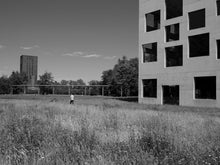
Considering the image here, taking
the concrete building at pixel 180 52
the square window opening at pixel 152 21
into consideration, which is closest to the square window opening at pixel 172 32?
the concrete building at pixel 180 52

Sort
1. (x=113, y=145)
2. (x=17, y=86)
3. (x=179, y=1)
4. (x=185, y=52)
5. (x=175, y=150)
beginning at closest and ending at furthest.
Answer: (x=175, y=150) → (x=113, y=145) → (x=185, y=52) → (x=179, y=1) → (x=17, y=86)

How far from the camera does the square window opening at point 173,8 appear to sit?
95.7 ft

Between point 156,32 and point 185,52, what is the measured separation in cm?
557

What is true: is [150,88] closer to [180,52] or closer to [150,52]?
[150,52]

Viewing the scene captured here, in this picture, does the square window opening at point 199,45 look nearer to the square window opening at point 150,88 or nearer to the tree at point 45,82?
the square window opening at point 150,88

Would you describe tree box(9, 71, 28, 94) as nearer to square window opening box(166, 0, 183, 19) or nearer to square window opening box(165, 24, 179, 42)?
square window opening box(165, 24, 179, 42)

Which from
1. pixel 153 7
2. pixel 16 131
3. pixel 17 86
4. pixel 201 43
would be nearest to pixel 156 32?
pixel 153 7

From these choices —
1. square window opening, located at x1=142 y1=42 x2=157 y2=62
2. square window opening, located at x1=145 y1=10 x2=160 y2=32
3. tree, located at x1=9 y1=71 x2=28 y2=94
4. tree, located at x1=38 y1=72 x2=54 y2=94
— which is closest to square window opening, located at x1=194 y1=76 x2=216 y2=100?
square window opening, located at x1=142 y1=42 x2=157 y2=62

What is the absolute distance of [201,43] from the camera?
26.0 m

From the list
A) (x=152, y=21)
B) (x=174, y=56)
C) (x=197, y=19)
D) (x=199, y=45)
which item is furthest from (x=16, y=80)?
(x=199, y=45)

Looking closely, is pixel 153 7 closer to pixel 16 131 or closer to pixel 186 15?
pixel 186 15

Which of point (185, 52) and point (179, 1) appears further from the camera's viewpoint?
point (179, 1)

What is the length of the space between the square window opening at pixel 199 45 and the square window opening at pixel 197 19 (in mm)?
1229

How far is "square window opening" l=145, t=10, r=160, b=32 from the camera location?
32.2 m
